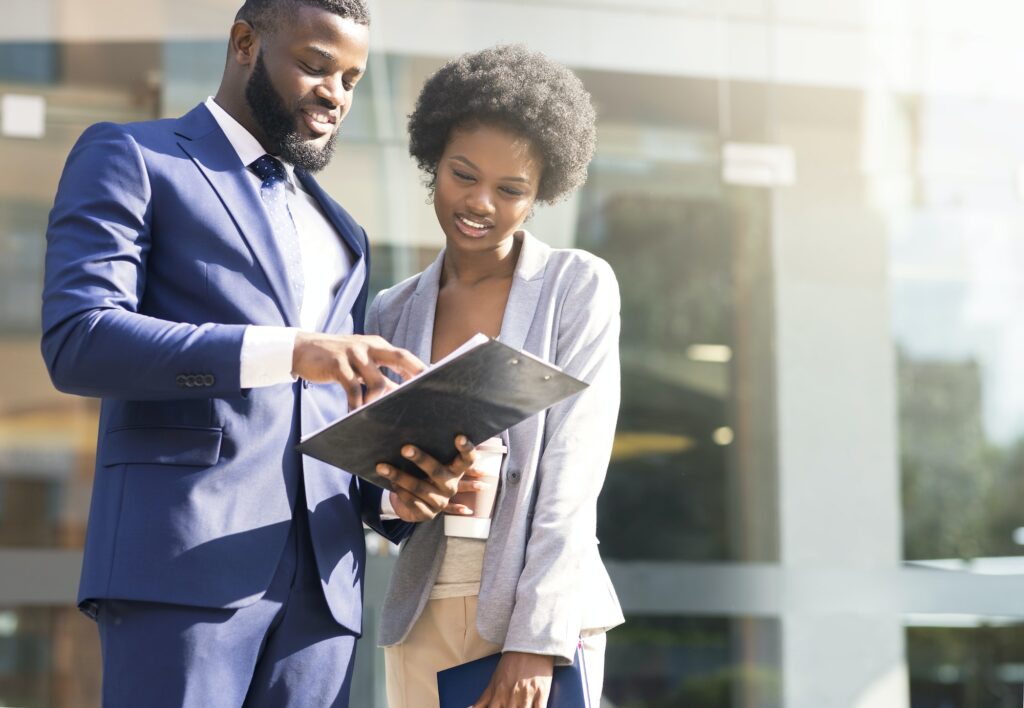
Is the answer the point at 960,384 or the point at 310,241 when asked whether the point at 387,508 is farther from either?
the point at 960,384

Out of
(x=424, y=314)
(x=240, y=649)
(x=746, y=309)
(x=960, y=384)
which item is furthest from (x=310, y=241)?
(x=960, y=384)

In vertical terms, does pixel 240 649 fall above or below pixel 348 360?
below

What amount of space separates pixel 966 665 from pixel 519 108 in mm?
3996

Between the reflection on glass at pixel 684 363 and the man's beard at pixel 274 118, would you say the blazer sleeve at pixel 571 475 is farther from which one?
the reflection on glass at pixel 684 363

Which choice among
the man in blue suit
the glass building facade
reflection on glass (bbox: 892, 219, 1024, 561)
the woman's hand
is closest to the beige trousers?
the woman's hand

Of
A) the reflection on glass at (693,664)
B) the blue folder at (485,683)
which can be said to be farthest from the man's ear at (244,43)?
the reflection on glass at (693,664)

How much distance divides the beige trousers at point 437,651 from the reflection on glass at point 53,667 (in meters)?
3.14

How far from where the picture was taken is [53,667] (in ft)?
16.7

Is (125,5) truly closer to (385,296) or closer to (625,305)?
(625,305)

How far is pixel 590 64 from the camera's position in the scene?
17.8ft

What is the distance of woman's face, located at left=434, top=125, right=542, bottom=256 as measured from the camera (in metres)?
2.42

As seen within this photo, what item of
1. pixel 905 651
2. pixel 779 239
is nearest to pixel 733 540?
pixel 905 651

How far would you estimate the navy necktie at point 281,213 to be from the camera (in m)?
2.16

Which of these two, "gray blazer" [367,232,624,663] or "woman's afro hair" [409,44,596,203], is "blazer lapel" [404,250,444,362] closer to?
"gray blazer" [367,232,624,663]
